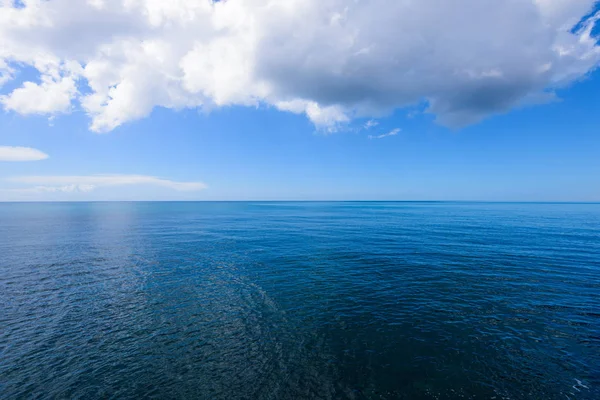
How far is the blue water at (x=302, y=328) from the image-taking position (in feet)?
45.6

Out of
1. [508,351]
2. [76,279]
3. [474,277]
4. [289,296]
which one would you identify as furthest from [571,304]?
[76,279]

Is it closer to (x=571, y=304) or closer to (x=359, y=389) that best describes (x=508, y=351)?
(x=359, y=389)

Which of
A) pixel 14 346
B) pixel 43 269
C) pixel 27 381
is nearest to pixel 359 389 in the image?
pixel 27 381

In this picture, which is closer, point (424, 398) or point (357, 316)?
point (424, 398)

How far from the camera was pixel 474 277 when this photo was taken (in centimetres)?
3009

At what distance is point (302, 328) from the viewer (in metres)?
19.5

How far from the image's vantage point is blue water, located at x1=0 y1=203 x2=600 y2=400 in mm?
13891

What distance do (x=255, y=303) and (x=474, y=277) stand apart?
2554 cm

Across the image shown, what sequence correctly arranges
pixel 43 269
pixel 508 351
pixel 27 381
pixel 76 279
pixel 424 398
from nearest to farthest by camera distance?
pixel 424 398 → pixel 27 381 → pixel 508 351 → pixel 76 279 → pixel 43 269

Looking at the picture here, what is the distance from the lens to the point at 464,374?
14.4 m

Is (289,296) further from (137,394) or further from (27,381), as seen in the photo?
(27,381)

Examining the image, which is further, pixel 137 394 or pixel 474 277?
pixel 474 277

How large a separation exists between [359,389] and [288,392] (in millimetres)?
3792

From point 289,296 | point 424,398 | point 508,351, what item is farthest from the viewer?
point 289,296
